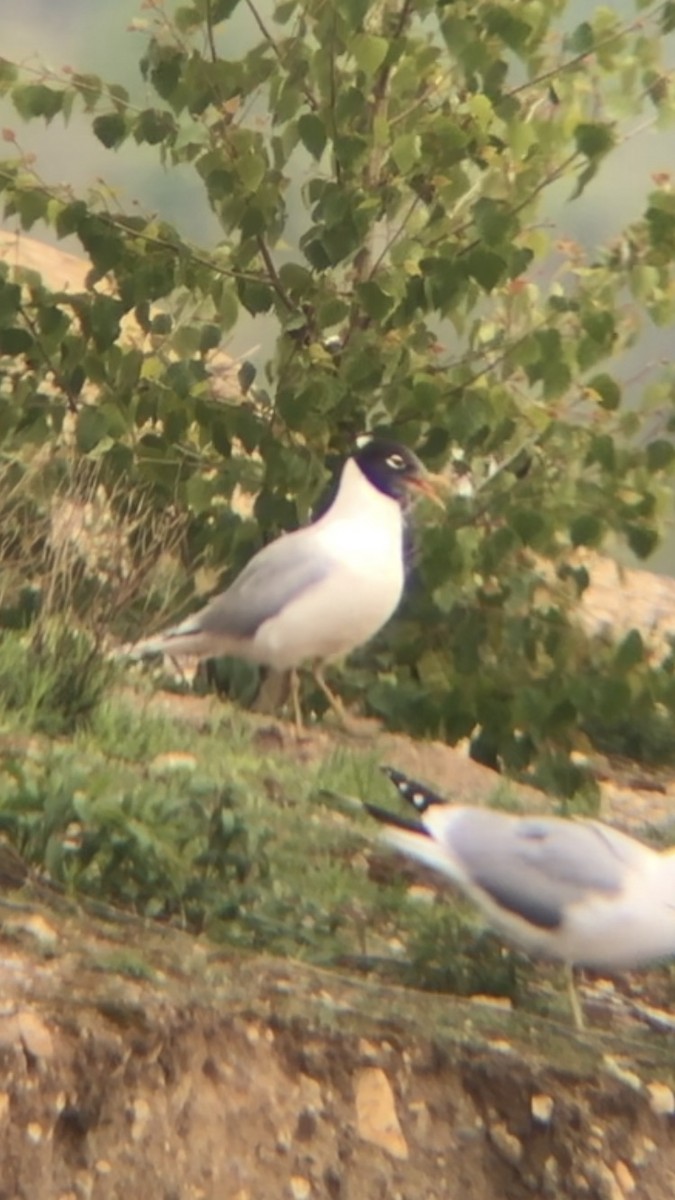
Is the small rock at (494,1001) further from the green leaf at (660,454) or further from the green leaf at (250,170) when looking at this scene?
the green leaf at (250,170)

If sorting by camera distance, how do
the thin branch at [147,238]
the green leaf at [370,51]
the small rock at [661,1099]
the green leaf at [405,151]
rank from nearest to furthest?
the small rock at [661,1099]
the green leaf at [370,51]
the green leaf at [405,151]
the thin branch at [147,238]

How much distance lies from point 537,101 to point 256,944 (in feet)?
A: 11.1

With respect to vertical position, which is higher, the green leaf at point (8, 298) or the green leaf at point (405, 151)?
the green leaf at point (405, 151)

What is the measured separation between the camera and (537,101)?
259 inches

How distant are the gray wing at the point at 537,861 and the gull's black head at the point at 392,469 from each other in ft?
6.37

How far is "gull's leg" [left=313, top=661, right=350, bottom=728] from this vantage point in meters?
6.35

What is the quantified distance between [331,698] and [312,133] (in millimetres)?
1635

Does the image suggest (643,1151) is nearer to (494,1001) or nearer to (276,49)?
(494,1001)

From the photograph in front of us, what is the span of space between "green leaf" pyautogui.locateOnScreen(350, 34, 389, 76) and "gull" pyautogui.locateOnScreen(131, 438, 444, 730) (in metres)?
1.01

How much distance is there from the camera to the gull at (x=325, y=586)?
5430 millimetres

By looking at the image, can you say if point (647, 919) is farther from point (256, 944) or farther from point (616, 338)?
point (616, 338)

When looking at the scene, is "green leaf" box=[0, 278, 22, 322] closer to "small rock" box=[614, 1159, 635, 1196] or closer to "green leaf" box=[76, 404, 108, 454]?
"green leaf" box=[76, 404, 108, 454]

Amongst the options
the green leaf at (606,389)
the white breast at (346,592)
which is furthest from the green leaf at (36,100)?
the green leaf at (606,389)

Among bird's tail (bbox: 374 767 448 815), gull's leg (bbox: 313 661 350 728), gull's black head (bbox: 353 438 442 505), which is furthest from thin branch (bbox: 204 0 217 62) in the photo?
bird's tail (bbox: 374 767 448 815)
